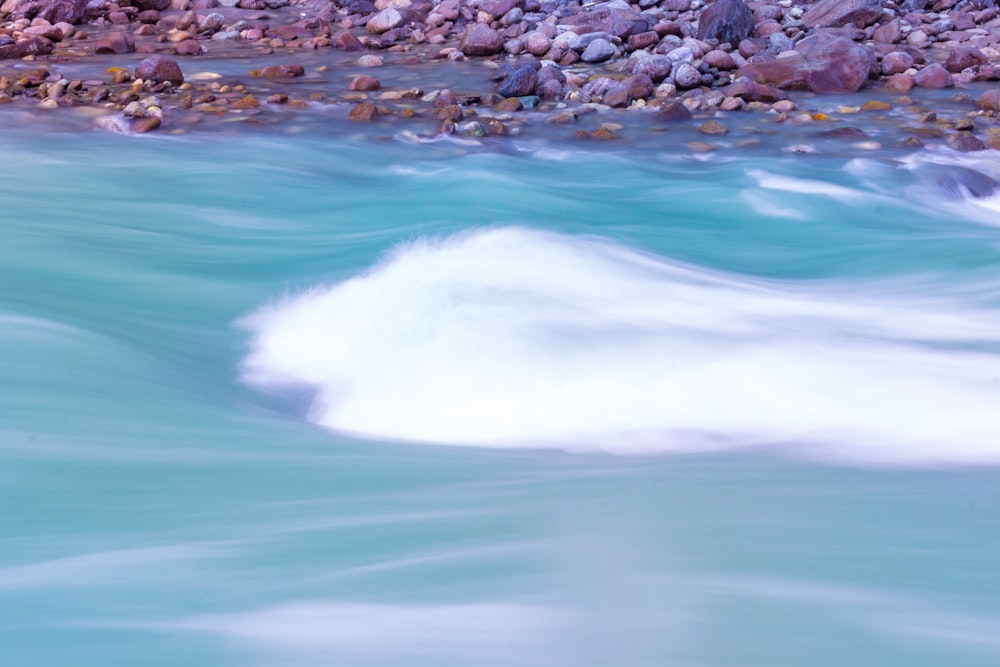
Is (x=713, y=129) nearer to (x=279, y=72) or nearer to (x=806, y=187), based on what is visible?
(x=806, y=187)

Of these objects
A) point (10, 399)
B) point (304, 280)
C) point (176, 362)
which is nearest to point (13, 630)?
point (10, 399)

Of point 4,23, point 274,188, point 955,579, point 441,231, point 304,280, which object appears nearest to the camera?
point 955,579

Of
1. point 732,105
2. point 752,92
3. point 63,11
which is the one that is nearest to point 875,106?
point 752,92

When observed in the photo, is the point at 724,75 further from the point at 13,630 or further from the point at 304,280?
the point at 13,630

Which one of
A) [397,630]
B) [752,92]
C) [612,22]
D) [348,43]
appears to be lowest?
[348,43]

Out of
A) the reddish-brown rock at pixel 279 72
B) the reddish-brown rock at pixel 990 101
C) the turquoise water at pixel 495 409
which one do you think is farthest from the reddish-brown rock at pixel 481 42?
the reddish-brown rock at pixel 990 101

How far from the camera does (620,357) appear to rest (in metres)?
4.34

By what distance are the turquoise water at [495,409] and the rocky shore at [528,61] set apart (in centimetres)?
101

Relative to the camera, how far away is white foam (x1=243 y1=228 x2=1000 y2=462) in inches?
147

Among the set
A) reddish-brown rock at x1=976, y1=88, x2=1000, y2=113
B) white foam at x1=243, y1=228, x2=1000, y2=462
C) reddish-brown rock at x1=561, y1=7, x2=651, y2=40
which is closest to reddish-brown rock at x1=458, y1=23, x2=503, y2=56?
reddish-brown rock at x1=561, y1=7, x2=651, y2=40

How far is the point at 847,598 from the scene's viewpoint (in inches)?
102

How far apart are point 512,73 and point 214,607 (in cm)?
650

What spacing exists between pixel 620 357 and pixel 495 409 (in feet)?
2.16

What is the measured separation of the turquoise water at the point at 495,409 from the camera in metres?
2.54
